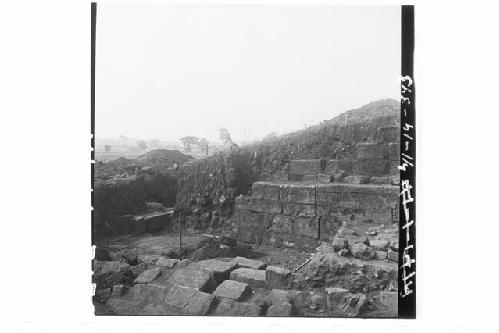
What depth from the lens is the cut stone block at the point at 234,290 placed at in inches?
169

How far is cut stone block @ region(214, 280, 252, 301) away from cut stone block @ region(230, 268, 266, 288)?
4 cm

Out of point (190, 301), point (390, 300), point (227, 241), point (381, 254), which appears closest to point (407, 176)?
point (381, 254)

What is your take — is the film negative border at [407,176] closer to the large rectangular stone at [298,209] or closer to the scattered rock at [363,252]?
the scattered rock at [363,252]

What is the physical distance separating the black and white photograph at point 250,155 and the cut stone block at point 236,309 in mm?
13

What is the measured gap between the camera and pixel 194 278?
4.39m

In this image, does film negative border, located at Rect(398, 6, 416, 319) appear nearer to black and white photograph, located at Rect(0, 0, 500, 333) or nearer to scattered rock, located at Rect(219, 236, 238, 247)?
black and white photograph, located at Rect(0, 0, 500, 333)

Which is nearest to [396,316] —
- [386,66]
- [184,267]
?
[184,267]

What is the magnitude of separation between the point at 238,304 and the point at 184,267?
2.16ft

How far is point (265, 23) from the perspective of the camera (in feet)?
14.2

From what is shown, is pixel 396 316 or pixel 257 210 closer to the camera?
pixel 396 316

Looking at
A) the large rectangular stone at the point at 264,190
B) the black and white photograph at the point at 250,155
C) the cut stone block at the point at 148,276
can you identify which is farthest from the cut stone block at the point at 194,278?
the large rectangular stone at the point at 264,190

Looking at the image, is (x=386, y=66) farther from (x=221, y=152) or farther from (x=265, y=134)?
(x=221, y=152)

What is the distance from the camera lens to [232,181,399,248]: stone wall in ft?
14.2

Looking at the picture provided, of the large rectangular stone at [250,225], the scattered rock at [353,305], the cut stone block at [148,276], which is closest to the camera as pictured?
the scattered rock at [353,305]
